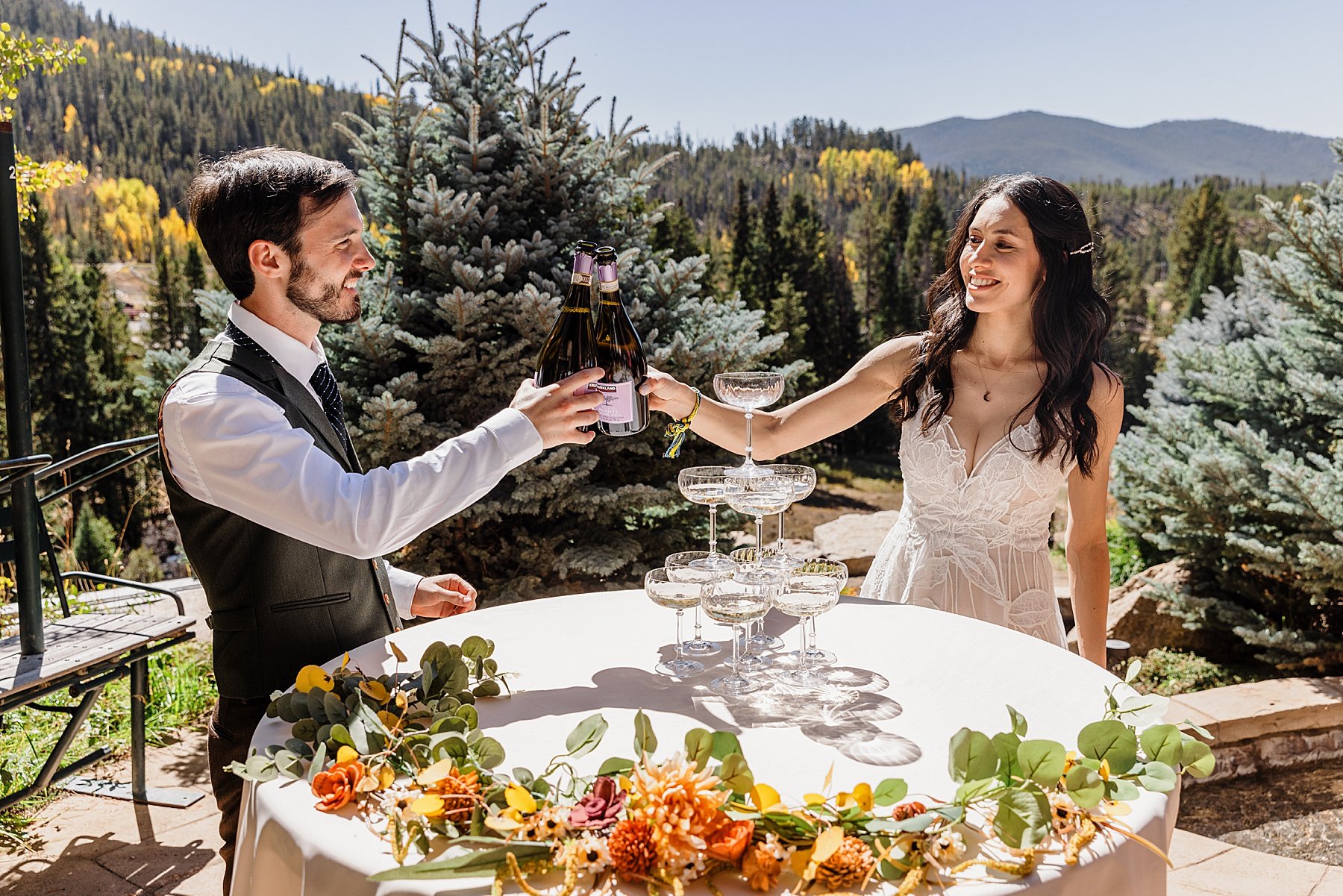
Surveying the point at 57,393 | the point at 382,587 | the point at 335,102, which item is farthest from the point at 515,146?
the point at 335,102

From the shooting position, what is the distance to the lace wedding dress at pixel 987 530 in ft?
8.81

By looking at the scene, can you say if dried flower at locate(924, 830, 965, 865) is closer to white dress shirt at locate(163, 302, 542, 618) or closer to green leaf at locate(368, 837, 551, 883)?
green leaf at locate(368, 837, 551, 883)

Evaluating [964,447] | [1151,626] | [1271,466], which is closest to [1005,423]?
[964,447]

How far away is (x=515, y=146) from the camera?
489cm

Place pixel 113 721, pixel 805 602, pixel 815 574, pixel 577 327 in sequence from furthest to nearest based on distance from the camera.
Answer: pixel 113 721, pixel 577 327, pixel 815 574, pixel 805 602

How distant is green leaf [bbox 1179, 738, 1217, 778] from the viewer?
1.27 meters

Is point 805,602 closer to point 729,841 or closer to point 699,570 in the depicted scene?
point 699,570

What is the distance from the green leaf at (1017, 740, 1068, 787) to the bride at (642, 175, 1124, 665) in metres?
1.49

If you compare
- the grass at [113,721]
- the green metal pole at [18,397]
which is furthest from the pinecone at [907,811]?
the grass at [113,721]

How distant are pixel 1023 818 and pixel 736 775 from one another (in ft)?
1.17

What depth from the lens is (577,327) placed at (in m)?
2.50

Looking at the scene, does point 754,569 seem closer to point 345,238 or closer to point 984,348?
point 345,238

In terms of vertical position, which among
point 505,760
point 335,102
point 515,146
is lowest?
point 505,760

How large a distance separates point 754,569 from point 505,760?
0.65 meters
